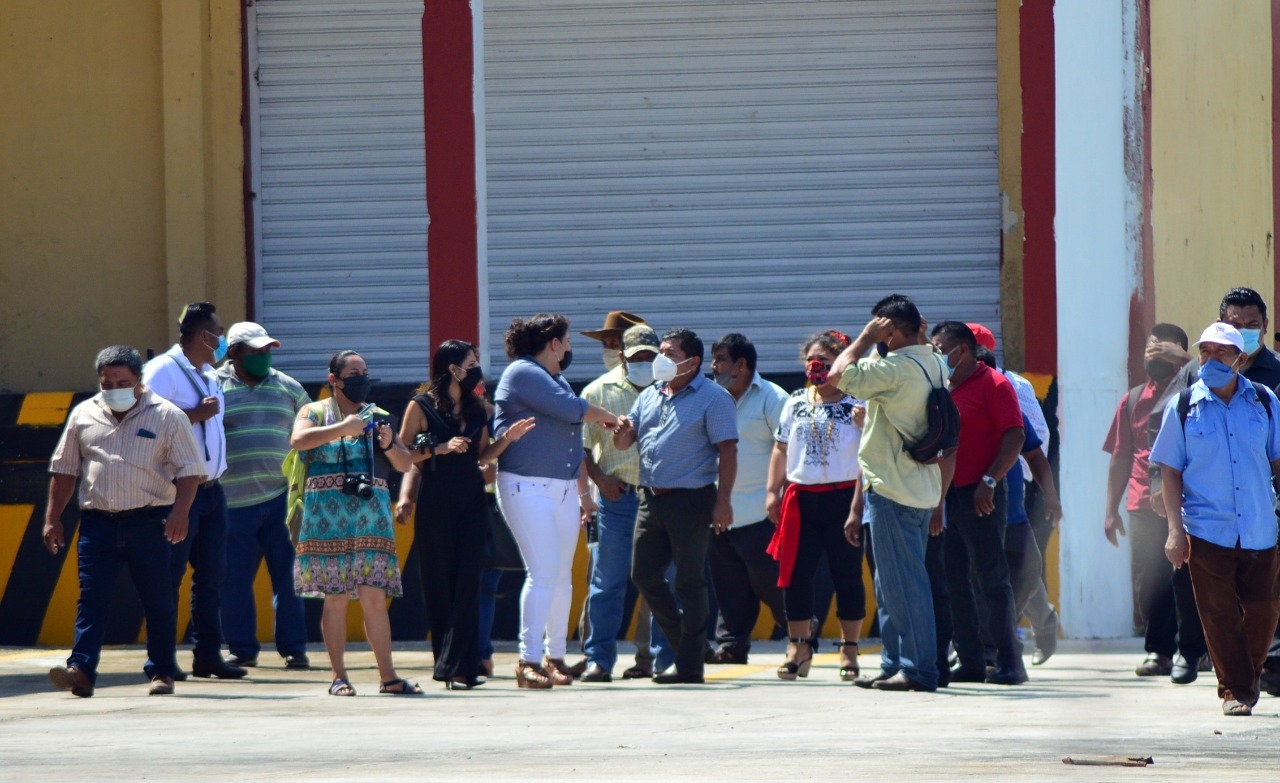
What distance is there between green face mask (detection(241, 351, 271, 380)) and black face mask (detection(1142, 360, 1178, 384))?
4906mm

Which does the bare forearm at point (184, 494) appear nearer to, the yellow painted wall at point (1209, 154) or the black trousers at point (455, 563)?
the black trousers at point (455, 563)

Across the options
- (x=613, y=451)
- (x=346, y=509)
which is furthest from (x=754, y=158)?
(x=346, y=509)

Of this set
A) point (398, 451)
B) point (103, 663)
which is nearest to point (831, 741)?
point (398, 451)

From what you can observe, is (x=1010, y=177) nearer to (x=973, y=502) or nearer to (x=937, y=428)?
(x=973, y=502)

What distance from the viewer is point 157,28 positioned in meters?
15.1

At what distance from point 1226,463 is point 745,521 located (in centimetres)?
321

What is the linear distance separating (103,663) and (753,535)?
3957 mm

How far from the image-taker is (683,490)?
10.3 m

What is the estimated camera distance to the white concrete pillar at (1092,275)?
44.5ft

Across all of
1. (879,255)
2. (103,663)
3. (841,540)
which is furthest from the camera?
(879,255)

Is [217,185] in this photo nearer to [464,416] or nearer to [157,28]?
[157,28]

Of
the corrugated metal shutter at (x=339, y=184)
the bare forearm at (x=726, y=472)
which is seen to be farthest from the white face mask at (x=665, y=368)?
the corrugated metal shutter at (x=339, y=184)

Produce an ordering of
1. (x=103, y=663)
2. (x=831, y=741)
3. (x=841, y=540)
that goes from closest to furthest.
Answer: (x=831, y=741), (x=841, y=540), (x=103, y=663)

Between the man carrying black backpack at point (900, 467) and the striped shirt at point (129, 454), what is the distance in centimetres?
325
